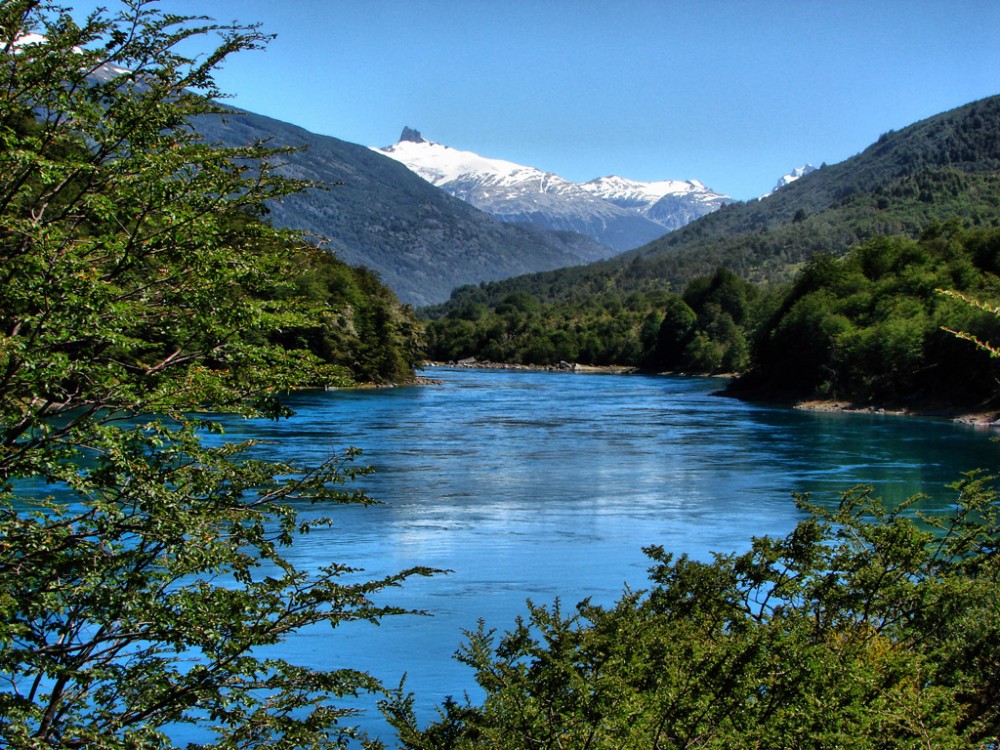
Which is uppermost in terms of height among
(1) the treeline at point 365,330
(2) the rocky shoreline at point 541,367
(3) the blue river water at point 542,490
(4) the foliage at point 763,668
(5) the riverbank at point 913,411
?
(1) the treeline at point 365,330

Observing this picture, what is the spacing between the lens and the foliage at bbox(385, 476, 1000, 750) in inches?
248

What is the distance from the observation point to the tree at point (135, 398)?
587 centimetres

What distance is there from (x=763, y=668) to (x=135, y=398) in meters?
4.64

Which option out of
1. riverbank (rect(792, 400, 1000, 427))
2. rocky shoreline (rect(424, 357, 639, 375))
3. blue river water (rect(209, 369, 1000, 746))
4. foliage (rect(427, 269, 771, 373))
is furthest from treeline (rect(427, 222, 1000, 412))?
blue river water (rect(209, 369, 1000, 746))

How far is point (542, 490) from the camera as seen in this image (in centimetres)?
3017

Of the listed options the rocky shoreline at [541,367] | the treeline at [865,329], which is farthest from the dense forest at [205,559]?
the rocky shoreline at [541,367]

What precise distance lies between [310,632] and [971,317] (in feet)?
175

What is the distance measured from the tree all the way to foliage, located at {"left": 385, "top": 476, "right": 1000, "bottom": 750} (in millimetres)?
1180

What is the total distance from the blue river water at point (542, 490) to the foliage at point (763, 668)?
464 cm

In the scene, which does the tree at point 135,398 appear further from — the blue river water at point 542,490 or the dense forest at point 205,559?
the blue river water at point 542,490

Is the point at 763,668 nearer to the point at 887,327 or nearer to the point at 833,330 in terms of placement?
the point at 887,327

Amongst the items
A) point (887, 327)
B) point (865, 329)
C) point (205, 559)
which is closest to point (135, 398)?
point (205, 559)

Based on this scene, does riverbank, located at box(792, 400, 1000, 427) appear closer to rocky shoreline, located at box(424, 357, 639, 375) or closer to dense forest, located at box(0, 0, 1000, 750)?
dense forest, located at box(0, 0, 1000, 750)

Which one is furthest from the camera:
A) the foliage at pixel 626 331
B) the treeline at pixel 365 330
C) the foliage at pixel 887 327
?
the foliage at pixel 626 331
